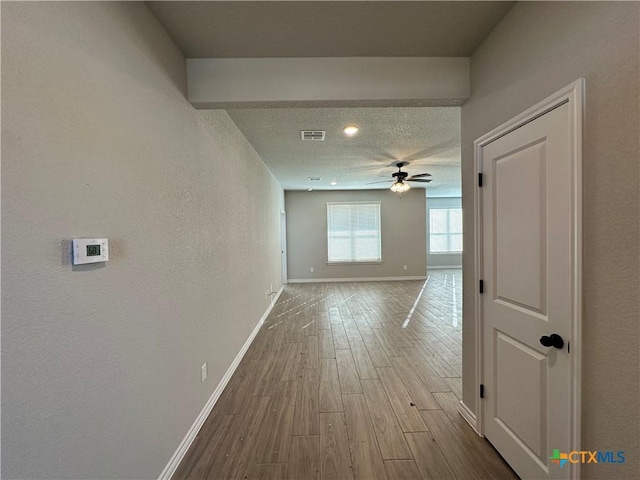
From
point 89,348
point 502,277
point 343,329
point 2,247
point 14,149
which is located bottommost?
point 343,329

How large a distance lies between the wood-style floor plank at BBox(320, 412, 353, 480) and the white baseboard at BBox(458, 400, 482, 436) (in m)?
0.92

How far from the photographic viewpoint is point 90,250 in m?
1.00

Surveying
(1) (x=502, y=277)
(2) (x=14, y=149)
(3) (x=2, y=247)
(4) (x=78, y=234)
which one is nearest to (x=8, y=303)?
(3) (x=2, y=247)

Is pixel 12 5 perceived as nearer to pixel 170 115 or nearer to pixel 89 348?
pixel 170 115

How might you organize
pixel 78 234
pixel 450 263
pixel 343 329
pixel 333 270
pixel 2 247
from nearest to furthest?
1. pixel 2 247
2. pixel 78 234
3. pixel 343 329
4. pixel 333 270
5. pixel 450 263

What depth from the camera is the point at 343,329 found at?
12.7 ft

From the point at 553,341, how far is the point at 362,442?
1.32 m

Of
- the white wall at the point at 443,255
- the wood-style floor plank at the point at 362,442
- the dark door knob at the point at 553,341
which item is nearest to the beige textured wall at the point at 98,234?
the wood-style floor plank at the point at 362,442

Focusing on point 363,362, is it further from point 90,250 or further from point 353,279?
point 353,279

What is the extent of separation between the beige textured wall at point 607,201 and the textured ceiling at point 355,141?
1.68 meters

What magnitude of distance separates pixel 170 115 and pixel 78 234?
3.30ft

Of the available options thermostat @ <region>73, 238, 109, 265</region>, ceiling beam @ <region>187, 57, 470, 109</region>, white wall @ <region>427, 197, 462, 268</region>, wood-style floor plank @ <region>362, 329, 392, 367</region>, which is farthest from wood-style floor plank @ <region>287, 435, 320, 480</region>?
white wall @ <region>427, 197, 462, 268</region>

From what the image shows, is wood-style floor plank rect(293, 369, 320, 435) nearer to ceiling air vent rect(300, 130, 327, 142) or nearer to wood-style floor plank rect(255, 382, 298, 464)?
wood-style floor plank rect(255, 382, 298, 464)

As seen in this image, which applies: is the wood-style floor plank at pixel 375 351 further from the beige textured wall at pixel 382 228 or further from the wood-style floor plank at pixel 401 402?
the beige textured wall at pixel 382 228
